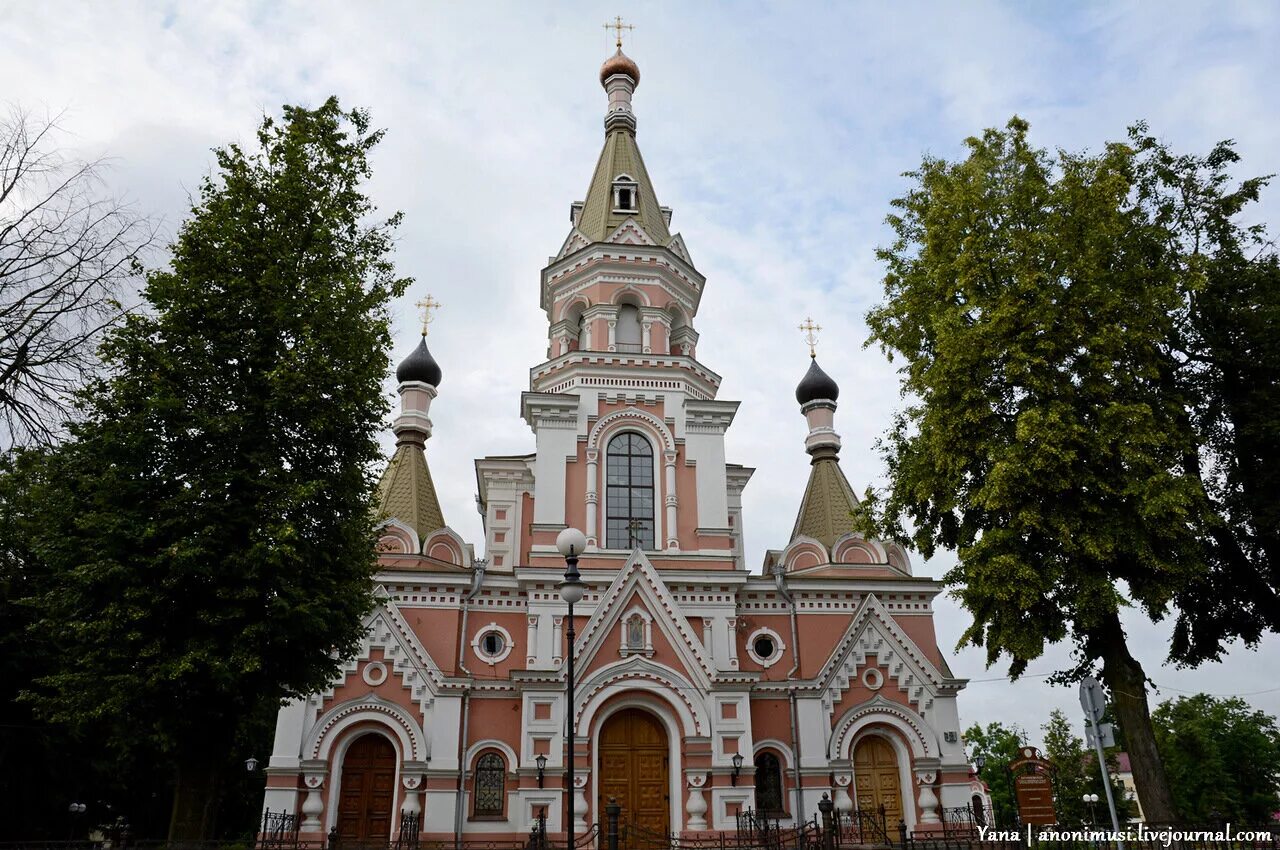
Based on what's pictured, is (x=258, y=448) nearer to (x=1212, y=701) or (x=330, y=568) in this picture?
(x=330, y=568)

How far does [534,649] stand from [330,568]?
8.03m

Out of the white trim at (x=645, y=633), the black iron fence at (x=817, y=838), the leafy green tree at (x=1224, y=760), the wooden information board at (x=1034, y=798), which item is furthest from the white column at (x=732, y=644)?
the leafy green tree at (x=1224, y=760)

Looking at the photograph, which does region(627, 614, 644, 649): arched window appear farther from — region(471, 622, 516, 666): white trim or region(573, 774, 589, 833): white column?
region(471, 622, 516, 666): white trim

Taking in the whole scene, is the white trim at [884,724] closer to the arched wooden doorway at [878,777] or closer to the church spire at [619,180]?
the arched wooden doorway at [878,777]

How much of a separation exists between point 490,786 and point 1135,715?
12540mm

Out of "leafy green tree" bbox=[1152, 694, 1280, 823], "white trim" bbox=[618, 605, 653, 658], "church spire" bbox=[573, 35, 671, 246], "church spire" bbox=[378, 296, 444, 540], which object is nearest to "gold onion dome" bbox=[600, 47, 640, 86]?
"church spire" bbox=[573, 35, 671, 246]

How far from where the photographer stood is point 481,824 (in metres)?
17.9

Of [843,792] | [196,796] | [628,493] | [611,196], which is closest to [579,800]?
[843,792]

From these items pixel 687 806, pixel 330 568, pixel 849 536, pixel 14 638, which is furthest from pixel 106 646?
pixel 849 536

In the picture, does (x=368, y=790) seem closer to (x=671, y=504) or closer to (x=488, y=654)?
(x=488, y=654)

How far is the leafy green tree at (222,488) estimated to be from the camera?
10.7m

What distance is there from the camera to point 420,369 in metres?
26.3

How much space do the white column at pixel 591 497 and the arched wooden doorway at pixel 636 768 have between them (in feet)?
13.3

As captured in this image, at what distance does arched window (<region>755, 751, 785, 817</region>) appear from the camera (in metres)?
19.2
